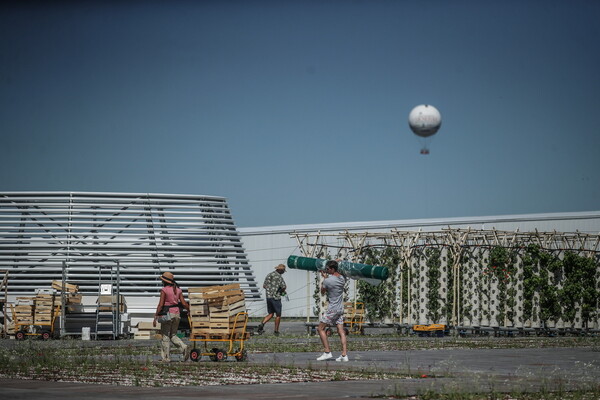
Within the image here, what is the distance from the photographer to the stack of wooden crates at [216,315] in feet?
49.5

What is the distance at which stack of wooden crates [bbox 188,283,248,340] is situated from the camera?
15.1 metres

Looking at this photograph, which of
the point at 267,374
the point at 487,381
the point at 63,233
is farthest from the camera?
the point at 63,233

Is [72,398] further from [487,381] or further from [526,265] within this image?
[526,265]

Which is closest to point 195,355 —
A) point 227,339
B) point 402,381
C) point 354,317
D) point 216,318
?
point 227,339

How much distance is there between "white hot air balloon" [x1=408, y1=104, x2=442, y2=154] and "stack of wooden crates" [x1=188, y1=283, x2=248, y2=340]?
34.9 feet

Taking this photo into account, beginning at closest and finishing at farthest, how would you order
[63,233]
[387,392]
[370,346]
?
1. [387,392]
2. [370,346]
3. [63,233]

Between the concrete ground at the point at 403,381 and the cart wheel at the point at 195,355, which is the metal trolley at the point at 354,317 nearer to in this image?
the concrete ground at the point at 403,381

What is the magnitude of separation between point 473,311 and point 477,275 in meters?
0.99

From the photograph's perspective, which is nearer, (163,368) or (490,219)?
(163,368)

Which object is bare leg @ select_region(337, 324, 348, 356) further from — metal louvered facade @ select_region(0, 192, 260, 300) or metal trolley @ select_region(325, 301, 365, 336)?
metal louvered facade @ select_region(0, 192, 260, 300)

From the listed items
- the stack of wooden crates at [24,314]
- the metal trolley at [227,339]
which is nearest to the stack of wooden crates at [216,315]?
the metal trolley at [227,339]

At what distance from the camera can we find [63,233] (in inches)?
1459

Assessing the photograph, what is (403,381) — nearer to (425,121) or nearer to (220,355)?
(220,355)

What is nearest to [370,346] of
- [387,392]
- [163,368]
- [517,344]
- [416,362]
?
[517,344]
